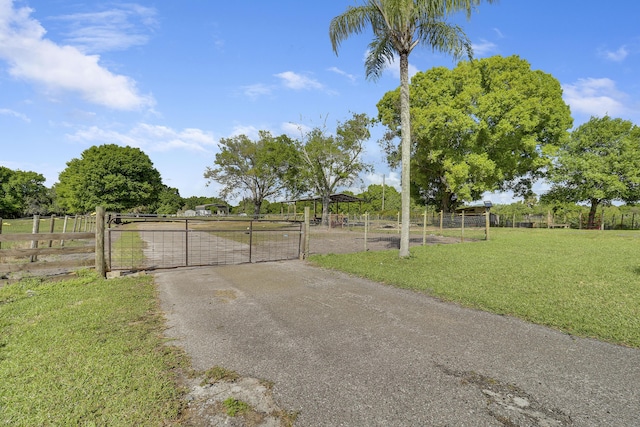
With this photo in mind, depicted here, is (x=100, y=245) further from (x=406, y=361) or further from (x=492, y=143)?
(x=492, y=143)

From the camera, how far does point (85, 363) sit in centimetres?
328

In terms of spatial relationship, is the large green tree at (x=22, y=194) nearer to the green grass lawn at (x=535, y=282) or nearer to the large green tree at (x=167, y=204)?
the large green tree at (x=167, y=204)

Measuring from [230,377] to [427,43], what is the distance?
12042mm

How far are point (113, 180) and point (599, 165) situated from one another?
5897 cm

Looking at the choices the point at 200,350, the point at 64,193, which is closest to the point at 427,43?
the point at 200,350

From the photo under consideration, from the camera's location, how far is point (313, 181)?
3744 cm

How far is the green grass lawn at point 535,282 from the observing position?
16.1ft

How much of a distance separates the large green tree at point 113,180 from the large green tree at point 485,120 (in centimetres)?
4114

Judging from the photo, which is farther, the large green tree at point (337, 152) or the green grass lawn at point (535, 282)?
the large green tree at point (337, 152)

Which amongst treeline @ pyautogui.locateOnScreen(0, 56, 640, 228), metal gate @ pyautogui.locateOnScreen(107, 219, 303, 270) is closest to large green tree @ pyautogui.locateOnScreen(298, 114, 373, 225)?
treeline @ pyautogui.locateOnScreen(0, 56, 640, 228)

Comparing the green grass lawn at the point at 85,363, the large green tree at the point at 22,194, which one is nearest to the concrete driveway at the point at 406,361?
the green grass lawn at the point at 85,363

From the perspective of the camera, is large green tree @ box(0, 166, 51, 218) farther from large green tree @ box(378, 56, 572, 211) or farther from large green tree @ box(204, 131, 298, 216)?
large green tree @ box(378, 56, 572, 211)

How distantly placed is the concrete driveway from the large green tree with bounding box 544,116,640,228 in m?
33.8

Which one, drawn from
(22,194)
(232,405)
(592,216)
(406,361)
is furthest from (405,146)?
(22,194)
